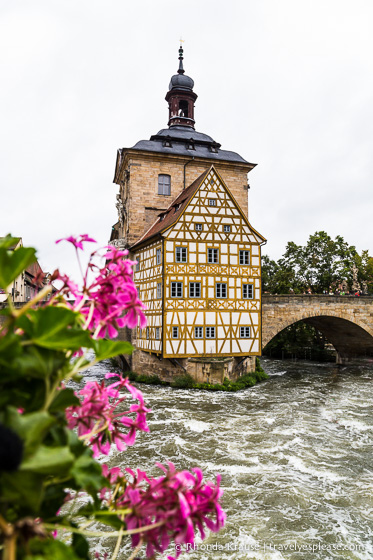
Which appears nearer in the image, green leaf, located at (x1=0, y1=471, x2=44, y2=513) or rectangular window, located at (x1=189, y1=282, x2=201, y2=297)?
green leaf, located at (x1=0, y1=471, x2=44, y2=513)

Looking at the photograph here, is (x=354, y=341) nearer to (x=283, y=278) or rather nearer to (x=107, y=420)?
(x=283, y=278)

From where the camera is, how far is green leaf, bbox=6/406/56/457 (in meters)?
0.70

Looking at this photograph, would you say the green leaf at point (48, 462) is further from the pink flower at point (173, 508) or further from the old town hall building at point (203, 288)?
the old town hall building at point (203, 288)

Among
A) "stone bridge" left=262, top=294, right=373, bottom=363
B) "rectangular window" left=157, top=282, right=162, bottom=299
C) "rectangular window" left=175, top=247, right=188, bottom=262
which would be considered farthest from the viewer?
"stone bridge" left=262, top=294, right=373, bottom=363

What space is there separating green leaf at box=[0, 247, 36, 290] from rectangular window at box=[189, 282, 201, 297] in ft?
57.8

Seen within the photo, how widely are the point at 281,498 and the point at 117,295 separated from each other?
25.1 feet

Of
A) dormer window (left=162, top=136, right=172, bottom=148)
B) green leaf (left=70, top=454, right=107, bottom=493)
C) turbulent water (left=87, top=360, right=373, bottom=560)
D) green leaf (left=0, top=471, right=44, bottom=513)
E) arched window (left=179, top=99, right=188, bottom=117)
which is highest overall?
arched window (left=179, top=99, right=188, bottom=117)

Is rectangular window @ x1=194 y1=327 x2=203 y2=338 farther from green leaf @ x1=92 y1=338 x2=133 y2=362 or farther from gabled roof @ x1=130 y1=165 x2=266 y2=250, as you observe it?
green leaf @ x1=92 y1=338 x2=133 y2=362

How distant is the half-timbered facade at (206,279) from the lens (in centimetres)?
1827

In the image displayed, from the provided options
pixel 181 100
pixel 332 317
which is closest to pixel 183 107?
pixel 181 100

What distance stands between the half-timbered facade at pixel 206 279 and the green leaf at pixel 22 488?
17.4 metres

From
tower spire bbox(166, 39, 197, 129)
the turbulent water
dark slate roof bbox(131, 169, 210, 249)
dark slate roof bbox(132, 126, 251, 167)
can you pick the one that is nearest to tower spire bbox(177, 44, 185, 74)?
tower spire bbox(166, 39, 197, 129)

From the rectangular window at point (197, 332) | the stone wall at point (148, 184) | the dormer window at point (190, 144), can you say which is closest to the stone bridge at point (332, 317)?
the rectangular window at point (197, 332)

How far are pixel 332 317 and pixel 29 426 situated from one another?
89.3 ft
